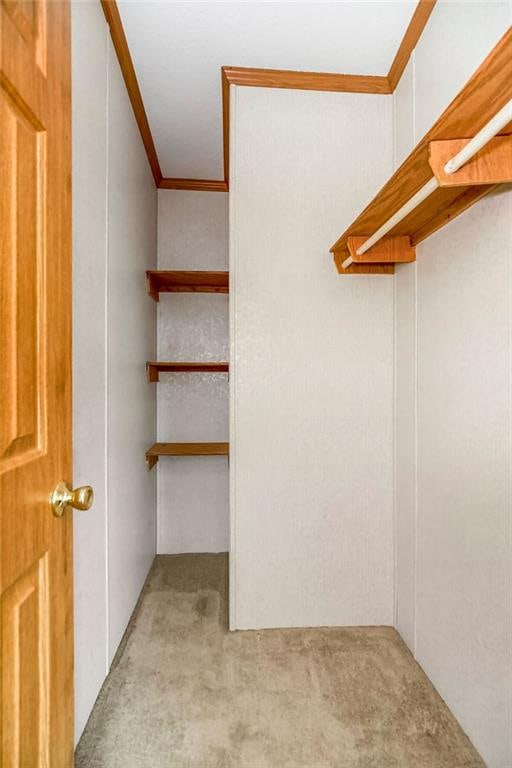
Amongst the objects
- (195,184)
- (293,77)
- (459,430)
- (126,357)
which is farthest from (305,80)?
(459,430)

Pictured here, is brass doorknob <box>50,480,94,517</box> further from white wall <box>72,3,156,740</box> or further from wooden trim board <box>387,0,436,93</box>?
wooden trim board <box>387,0,436,93</box>

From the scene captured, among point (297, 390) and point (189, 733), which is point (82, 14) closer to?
point (297, 390)

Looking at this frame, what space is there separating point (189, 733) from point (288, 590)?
0.73 m

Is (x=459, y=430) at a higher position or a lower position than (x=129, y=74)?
lower

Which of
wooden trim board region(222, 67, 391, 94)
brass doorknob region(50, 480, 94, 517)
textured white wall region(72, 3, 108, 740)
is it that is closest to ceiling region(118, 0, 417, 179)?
wooden trim board region(222, 67, 391, 94)

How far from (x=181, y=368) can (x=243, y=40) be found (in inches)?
68.7

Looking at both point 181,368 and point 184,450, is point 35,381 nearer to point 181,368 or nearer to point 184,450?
point 184,450

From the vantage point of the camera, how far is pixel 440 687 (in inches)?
63.2

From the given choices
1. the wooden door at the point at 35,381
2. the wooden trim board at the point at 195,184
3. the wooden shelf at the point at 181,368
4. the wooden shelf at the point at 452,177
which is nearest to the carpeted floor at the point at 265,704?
the wooden door at the point at 35,381

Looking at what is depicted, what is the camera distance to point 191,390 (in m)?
3.08

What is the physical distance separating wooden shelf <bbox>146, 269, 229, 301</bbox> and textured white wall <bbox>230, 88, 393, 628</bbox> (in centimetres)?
52

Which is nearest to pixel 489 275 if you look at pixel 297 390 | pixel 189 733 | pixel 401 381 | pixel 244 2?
pixel 401 381

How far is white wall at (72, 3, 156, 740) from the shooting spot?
144 centimetres

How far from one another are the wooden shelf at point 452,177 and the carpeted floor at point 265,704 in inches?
62.8
